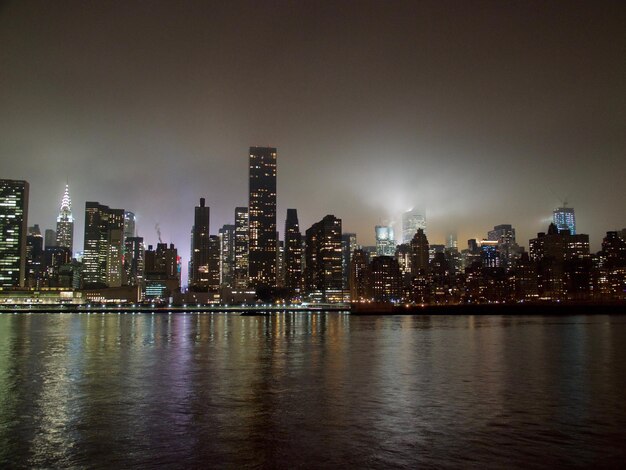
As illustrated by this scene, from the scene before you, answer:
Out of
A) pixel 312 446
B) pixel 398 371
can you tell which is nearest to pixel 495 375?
pixel 398 371

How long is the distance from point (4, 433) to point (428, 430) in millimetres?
17107

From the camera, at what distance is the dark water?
19.1 metres

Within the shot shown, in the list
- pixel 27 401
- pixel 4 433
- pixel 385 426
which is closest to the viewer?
pixel 4 433

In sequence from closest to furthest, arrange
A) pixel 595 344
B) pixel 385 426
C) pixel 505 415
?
pixel 385 426 < pixel 505 415 < pixel 595 344

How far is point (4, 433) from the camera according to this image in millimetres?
21891

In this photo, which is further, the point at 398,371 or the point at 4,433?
the point at 398,371

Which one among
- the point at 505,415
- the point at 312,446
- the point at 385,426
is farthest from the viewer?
the point at 505,415

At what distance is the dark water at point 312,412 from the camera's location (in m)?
19.1

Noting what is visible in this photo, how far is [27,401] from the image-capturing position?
2866 centimetres

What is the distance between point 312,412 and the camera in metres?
26.3

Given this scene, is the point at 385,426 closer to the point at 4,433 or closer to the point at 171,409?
the point at 171,409

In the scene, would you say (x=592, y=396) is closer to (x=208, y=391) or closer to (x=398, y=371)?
(x=398, y=371)

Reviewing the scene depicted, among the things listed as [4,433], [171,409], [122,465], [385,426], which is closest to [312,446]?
[385,426]

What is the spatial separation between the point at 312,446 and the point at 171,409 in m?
9.63
